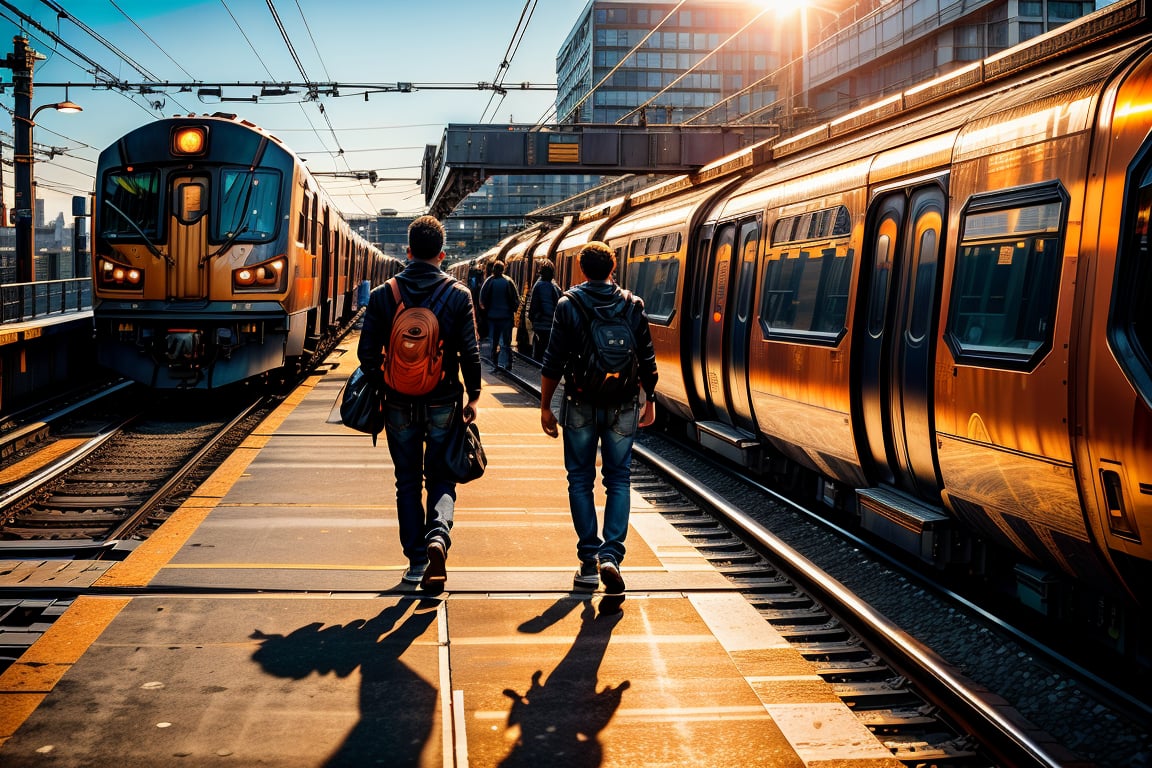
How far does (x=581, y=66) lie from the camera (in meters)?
112

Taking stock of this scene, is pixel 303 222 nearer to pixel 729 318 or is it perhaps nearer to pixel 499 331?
pixel 499 331

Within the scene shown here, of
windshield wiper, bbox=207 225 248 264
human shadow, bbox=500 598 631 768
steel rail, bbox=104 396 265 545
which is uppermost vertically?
windshield wiper, bbox=207 225 248 264

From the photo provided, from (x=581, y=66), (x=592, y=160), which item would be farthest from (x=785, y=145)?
(x=581, y=66)

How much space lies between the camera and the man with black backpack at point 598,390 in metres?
6.05

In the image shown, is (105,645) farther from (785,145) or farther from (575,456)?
(785,145)

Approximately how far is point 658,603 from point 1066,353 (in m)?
2.32

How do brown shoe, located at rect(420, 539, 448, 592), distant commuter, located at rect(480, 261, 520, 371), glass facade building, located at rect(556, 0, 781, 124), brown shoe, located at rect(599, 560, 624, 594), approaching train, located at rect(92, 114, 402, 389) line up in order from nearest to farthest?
brown shoe, located at rect(420, 539, 448, 592)
brown shoe, located at rect(599, 560, 624, 594)
approaching train, located at rect(92, 114, 402, 389)
distant commuter, located at rect(480, 261, 520, 371)
glass facade building, located at rect(556, 0, 781, 124)

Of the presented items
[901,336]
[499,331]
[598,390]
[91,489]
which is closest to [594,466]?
[598,390]

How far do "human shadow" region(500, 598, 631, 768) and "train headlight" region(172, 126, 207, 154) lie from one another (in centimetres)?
1008

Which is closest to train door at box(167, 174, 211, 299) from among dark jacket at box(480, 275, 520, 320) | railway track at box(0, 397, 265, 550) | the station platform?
railway track at box(0, 397, 265, 550)

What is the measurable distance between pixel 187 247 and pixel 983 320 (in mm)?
10289

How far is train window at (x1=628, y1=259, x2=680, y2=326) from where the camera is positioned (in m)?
12.6

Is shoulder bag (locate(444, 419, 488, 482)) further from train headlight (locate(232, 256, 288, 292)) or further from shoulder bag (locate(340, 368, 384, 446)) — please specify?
train headlight (locate(232, 256, 288, 292))

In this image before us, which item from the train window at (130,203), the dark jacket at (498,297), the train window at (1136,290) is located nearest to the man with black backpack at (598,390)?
the train window at (1136,290)
